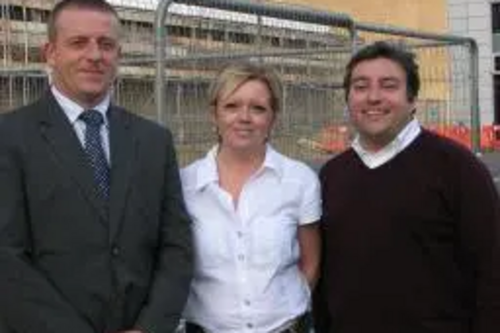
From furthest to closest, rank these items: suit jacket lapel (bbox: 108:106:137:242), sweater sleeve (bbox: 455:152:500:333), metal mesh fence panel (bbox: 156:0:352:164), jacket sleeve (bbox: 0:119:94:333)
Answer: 1. metal mesh fence panel (bbox: 156:0:352:164)
2. sweater sleeve (bbox: 455:152:500:333)
3. suit jacket lapel (bbox: 108:106:137:242)
4. jacket sleeve (bbox: 0:119:94:333)

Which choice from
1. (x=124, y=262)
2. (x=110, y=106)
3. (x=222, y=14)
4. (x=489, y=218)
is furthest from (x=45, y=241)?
(x=222, y=14)

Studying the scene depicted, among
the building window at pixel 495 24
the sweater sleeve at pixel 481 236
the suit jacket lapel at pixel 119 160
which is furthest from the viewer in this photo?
the building window at pixel 495 24

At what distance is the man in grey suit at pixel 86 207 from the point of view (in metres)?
3.13

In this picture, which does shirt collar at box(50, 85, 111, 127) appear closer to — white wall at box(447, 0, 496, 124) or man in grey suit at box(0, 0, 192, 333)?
man in grey suit at box(0, 0, 192, 333)

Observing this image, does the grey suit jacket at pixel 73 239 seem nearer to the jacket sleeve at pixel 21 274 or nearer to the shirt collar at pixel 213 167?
the jacket sleeve at pixel 21 274

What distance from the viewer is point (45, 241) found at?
10.3 feet

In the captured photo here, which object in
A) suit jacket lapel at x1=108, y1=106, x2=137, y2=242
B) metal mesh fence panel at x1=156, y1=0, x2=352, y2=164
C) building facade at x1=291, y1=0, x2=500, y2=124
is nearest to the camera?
suit jacket lapel at x1=108, y1=106, x2=137, y2=242

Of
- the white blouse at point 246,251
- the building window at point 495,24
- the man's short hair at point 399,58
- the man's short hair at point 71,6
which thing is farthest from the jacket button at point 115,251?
the building window at point 495,24

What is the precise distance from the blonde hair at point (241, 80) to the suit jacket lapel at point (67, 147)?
55 centimetres

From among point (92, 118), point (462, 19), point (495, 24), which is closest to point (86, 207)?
point (92, 118)

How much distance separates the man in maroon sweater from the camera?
11.3ft

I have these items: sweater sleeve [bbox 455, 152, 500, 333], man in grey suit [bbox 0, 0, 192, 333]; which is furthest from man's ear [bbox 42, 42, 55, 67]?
sweater sleeve [bbox 455, 152, 500, 333]

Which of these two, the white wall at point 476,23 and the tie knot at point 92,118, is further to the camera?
the white wall at point 476,23

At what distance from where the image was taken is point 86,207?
316cm
